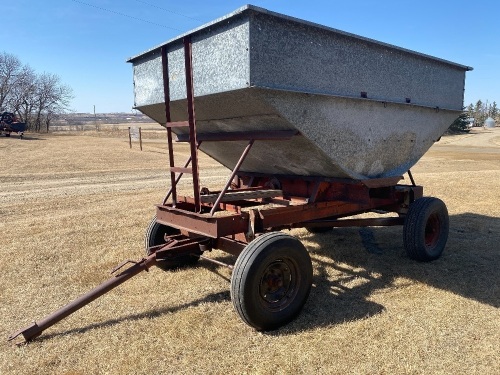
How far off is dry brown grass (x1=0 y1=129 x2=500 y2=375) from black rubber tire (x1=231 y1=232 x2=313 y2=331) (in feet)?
0.54

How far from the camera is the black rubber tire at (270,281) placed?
3361 millimetres

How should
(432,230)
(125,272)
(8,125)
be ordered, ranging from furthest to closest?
1. (8,125)
2. (432,230)
3. (125,272)

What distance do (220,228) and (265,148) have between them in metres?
1.27

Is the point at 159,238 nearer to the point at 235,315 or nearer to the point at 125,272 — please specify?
the point at 125,272

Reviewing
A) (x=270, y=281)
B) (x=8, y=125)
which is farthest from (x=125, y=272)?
(x=8, y=125)

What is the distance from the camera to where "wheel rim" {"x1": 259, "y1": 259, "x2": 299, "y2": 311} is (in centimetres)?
364

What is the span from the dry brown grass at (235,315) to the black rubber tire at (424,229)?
160mm

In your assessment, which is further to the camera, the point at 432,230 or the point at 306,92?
the point at 432,230

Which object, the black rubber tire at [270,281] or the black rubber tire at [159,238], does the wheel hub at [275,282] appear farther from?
the black rubber tire at [159,238]

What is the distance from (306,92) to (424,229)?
2568mm

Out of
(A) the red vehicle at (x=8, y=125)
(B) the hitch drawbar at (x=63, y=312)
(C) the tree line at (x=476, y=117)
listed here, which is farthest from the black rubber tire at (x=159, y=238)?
(C) the tree line at (x=476, y=117)

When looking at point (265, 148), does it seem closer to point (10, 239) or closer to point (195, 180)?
point (195, 180)

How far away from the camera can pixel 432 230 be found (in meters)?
5.52

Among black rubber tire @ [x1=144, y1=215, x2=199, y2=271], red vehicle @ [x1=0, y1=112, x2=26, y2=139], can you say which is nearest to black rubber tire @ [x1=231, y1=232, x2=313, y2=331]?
black rubber tire @ [x1=144, y1=215, x2=199, y2=271]
